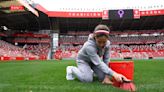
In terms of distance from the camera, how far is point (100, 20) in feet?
179

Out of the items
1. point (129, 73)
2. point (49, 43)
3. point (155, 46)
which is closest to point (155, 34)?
point (155, 46)

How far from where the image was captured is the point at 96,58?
18.1 feet

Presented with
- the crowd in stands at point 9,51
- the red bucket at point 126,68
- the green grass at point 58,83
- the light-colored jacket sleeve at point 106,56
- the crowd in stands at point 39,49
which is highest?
the light-colored jacket sleeve at point 106,56

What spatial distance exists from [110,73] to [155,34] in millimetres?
53302

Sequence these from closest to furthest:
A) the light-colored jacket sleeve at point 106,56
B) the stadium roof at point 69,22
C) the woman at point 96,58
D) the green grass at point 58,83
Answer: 1. the green grass at point 58,83
2. the woman at point 96,58
3. the light-colored jacket sleeve at point 106,56
4. the stadium roof at point 69,22

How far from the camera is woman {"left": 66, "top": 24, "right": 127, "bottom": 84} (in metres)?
5.22

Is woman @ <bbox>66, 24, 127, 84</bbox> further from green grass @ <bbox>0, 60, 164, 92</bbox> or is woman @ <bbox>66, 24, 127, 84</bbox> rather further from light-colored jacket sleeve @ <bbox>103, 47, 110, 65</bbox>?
green grass @ <bbox>0, 60, 164, 92</bbox>

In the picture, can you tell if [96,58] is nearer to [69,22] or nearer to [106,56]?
[106,56]

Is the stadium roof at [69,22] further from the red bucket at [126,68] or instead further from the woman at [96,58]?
the red bucket at [126,68]

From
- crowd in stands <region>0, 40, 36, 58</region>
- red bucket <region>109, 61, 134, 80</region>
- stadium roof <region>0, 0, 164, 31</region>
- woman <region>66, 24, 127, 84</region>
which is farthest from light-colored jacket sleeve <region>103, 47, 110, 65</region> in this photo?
stadium roof <region>0, 0, 164, 31</region>

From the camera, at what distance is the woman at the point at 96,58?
5.22 meters

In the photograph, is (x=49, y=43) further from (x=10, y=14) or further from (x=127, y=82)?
(x=127, y=82)

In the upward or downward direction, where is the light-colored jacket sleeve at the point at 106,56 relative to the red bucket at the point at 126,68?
upward

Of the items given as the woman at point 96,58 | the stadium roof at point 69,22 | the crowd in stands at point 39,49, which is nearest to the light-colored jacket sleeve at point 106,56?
the woman at point 96,58
